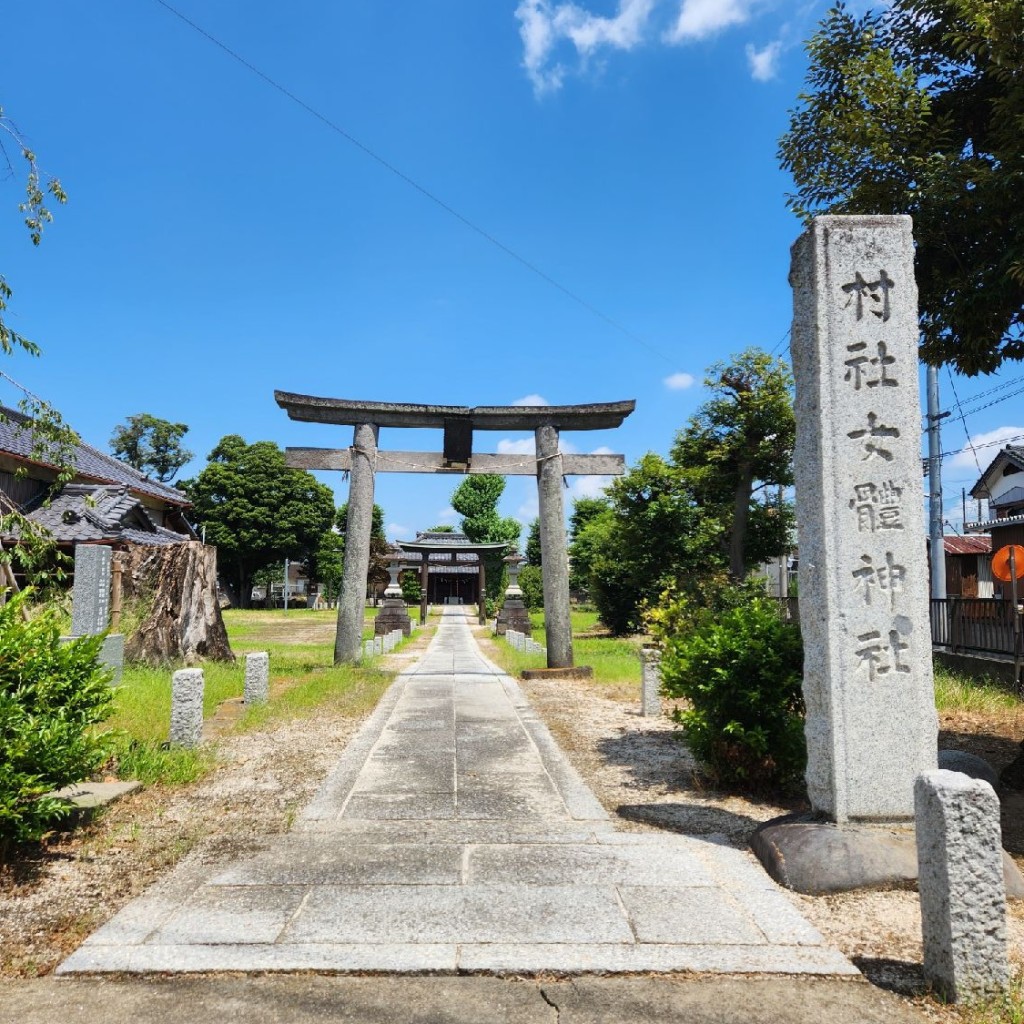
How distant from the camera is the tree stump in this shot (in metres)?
12.4

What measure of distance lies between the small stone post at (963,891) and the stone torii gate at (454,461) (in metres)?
10.2

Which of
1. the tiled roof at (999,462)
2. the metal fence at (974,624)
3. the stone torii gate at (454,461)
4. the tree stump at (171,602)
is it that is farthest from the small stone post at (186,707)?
the tiled roof at (999,462)

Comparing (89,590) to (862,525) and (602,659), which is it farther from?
(602,659)

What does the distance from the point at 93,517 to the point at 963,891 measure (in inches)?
871

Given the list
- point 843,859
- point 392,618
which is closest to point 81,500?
point 392,618

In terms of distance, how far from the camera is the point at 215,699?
32.2 ft

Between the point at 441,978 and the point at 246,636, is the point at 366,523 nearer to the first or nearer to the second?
the point at 441,978

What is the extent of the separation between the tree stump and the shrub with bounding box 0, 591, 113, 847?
799cm

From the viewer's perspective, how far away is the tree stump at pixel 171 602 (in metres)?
12.4

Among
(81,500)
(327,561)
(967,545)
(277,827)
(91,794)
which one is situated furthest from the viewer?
(327,561)

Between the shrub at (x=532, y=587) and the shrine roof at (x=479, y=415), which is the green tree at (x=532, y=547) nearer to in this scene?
the shrub at (x=532, y=587)

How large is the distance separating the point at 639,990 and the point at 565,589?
10.5 meters

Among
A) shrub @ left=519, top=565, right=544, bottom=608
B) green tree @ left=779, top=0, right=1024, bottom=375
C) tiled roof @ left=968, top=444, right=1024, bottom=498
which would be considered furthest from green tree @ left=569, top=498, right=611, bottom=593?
green tree @ left=779, top=0, right=1024, bottom=375

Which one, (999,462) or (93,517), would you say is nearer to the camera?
(93,517)
